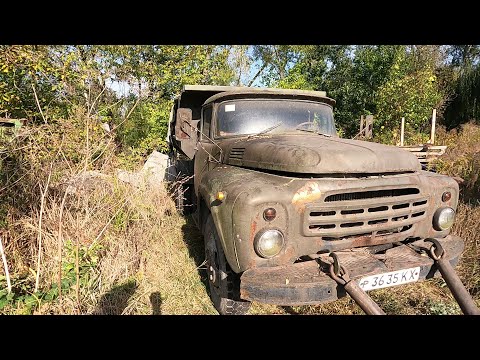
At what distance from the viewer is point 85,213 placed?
406 cm

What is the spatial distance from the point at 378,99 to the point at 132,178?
456 inches

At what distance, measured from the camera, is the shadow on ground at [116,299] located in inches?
128

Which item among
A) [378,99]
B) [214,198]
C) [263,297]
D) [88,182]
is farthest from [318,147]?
[378,99]

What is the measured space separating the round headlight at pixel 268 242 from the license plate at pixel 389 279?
0.71 meters

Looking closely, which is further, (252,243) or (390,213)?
(390,213)

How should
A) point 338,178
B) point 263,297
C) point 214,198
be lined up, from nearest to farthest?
point 263,297, point 338,178, point 214,198

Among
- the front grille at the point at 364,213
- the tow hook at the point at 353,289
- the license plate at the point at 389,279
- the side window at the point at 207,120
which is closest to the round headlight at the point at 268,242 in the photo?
the front grille at the point at 364,213

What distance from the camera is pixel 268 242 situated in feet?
8.41

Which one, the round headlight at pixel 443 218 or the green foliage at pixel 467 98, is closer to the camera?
the round headlight at pixel 443 218

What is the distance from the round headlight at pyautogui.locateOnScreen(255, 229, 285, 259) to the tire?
Answer: 0.58 meters

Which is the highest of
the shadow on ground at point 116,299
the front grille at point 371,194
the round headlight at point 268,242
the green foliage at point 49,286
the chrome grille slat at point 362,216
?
the front grille at point 371,194

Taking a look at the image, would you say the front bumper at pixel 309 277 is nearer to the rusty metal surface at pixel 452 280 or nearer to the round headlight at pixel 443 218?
the rusty metal surface at pixel 452 280

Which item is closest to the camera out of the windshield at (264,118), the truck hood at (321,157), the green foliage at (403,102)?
the truck hood at (321,157)
